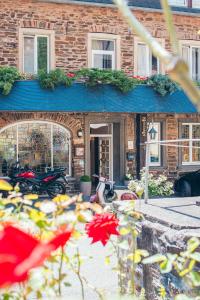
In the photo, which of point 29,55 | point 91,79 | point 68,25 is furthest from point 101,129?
point 68,25

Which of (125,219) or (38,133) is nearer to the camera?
(125,219)

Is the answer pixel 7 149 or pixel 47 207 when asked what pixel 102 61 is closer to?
pixel 7 149

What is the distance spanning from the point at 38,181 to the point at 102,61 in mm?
5049

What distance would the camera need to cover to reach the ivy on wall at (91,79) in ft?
52.2

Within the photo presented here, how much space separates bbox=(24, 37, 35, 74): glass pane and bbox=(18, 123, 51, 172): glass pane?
182cm

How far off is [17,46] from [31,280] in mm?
16207

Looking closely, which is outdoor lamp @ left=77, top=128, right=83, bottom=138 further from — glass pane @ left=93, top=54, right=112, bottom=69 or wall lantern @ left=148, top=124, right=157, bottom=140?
wall lantern @ left=148, top=124, right=157, bottom=140

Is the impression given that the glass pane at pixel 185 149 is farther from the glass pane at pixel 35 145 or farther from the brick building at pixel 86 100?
the glass pane at pixel 35 145

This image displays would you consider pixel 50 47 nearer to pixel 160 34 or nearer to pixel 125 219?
pixel 160 34

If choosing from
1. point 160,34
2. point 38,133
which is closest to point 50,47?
point 38,133

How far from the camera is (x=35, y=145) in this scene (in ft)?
57.6

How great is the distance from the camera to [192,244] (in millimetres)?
2127

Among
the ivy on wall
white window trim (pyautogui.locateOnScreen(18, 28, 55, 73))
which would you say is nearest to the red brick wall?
white window trim (pyautogui.locateOnScreen(18, 28, 55, 73))

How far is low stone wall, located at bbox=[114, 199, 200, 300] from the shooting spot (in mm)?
4051
